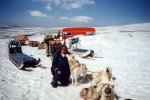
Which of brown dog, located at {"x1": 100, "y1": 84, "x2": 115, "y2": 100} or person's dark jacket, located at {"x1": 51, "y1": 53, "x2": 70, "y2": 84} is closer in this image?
brown dog, located at {"x1": 100, "y1": 84, "x2": 115, "y2": 100}

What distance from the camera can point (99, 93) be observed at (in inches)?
269

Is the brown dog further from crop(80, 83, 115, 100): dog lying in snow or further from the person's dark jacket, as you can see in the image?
the person's dark jacket

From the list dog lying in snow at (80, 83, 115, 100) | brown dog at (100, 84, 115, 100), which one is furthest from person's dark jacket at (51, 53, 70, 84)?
brown dog at (100, 84, 115, 100)

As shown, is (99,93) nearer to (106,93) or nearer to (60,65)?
(106,93)

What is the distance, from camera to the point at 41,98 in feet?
24.8

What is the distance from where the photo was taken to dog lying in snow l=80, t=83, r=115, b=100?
21.4ft

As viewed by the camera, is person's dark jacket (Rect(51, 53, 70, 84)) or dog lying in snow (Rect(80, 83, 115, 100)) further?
person's dark jacket (Rect(51, 53, 70, 84))

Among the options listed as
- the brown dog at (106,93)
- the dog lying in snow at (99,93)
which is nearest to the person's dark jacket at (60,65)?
the dog lying in snow at (99,93)

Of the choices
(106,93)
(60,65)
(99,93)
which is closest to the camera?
(106,93)

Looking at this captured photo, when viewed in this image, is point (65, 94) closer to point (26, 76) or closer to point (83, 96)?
point (83, 96)

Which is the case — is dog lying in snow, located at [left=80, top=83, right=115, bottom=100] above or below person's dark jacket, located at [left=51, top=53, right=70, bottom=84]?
below

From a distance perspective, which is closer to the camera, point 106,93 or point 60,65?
point 106,93

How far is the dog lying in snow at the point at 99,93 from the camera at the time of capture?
6.52 meters

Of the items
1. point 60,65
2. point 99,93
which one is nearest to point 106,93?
point 99,93
